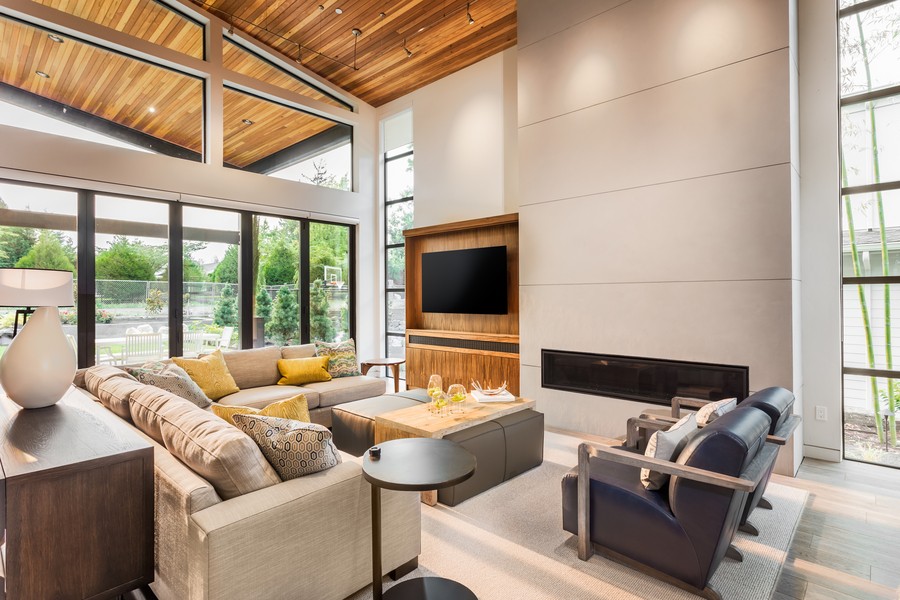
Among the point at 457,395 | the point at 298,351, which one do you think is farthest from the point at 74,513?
the point at 298,351

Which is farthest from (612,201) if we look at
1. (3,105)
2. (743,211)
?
(3,105)

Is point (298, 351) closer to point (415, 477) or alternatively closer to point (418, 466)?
point (418, 466)

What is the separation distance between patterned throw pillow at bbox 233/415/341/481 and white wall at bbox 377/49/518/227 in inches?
166

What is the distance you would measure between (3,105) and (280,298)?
3339 millimetres

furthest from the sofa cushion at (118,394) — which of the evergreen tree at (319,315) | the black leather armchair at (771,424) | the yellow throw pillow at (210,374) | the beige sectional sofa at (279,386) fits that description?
the evergreen tree at (319,315)

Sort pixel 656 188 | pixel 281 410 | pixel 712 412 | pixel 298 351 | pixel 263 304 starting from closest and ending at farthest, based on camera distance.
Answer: pixel 281 410, pixel 712 412, pixel 656 188, pixel 298 351, pixel 263 304

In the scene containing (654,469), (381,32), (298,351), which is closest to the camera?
(654,469)

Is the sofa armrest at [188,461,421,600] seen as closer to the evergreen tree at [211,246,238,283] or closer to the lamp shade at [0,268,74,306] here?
the lamp shade at [0,268,74,306]

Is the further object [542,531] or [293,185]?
[293,185]

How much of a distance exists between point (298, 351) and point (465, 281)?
2.21 meters

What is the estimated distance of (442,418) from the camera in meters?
3.16

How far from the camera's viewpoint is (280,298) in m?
6.28

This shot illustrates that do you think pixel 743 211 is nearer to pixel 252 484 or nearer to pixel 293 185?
pixel 252 484

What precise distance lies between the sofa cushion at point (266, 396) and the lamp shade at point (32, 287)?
193 cm
